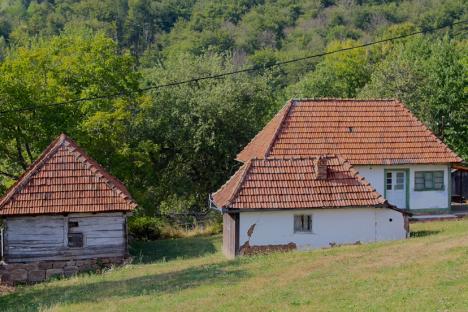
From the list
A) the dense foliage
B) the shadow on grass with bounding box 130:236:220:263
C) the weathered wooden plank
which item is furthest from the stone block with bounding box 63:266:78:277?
the dense foliage

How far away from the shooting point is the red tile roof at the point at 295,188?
82.9ft

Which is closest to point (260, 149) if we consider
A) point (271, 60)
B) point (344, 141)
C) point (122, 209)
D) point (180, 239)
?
point (344, 141)

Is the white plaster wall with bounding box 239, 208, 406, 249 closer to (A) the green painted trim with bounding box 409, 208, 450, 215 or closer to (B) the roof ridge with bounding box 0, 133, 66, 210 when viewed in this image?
(A) the green painted trim with bounding box 409, 208, 450, 215

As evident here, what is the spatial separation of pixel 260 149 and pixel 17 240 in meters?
11.7

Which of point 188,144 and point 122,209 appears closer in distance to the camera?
point 122,209

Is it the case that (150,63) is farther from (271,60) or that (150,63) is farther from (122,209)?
(122,209)

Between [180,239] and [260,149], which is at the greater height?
[260,149]

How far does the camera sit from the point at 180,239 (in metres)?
33.6

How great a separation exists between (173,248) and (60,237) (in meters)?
6.26

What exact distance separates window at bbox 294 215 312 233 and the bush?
36.1ft

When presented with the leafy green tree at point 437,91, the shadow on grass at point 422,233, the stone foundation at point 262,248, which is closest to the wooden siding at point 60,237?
the stone foundation at point 262,248

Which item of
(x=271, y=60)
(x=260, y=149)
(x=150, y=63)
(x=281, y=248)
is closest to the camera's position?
(x=281, y=248)

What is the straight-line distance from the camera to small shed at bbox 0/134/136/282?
25.2 m

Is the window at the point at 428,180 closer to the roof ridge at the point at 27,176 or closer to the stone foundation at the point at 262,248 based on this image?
the stone foundation at the point at 262,248
